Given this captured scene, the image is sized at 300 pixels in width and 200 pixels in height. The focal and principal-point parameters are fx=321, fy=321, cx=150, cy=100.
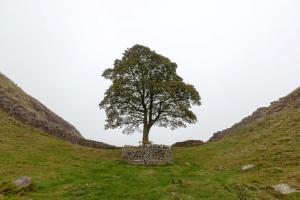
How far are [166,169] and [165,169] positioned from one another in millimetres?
97

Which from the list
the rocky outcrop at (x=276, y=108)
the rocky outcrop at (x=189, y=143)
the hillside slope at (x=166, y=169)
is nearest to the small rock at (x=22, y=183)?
the hillside slope at (x=166, y=169)

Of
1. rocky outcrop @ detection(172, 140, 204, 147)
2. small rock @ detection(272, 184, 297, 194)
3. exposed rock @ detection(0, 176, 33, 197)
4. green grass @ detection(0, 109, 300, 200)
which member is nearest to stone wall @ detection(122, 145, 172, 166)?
green grass @ detection(0, 109, 300, 200)

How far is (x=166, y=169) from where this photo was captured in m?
30.0

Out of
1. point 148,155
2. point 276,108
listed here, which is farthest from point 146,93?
point 276,108

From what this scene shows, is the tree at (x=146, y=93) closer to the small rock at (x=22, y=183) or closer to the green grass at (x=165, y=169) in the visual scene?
the green grass at (x=165, y=169)

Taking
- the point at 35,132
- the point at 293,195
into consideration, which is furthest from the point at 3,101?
the point at 293,195

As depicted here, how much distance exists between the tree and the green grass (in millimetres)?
5358

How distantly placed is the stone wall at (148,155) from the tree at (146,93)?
23.7 ft

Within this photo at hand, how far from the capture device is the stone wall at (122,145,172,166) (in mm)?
33906

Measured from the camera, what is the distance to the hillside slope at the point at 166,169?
70.3ft

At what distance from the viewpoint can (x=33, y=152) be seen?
33562 millimetres

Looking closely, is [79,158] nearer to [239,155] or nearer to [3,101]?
[239,155]

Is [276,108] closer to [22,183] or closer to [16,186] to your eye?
[22,183]

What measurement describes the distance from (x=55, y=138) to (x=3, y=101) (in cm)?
1238
